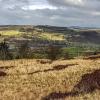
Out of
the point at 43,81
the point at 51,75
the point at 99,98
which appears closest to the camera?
the point at 99,98

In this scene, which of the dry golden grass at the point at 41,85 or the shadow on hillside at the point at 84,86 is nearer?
the shadow on hillside at the point at 84,86

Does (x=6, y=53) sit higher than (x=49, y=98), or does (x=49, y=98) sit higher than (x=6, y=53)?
(x=49, y=98)

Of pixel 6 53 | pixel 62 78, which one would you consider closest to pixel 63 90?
pixel 62 78

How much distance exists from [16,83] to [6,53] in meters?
128

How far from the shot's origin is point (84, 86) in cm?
2594

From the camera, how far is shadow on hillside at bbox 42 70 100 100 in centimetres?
2368

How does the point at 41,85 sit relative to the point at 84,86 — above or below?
below

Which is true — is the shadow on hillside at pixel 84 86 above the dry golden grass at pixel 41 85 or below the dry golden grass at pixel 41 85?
above

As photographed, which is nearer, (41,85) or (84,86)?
(84,86)

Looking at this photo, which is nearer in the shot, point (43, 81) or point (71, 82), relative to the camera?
point (71, 82)

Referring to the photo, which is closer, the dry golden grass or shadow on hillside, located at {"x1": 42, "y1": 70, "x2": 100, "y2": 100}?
shadow on hillside, located at {"x1": 42, "y1": 70, "x2": 100, "y2": 100}

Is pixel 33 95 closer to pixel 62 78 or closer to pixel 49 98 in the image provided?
pixel 49 98

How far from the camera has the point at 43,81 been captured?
3112 centimetres

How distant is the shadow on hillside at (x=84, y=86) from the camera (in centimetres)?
2368
